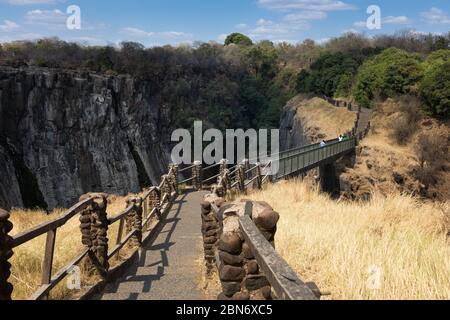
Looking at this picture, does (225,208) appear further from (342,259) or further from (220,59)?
(220,59)

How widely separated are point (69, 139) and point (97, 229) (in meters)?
38.4

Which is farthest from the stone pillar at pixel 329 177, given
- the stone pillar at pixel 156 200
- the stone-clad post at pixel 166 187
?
the stone pillar at pixel 156 200

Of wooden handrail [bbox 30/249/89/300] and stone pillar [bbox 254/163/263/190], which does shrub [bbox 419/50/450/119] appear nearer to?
stone pillar [bbox 254/163/263/190]

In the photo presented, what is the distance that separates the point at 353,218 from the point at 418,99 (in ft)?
112

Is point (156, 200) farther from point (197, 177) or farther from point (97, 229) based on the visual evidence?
point (197, 177)

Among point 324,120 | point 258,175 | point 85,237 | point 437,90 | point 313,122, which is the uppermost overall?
point 437,90

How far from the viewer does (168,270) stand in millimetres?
7750

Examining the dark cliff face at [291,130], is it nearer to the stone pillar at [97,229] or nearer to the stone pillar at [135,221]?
the stone pillar at [135,221]

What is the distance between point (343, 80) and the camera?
170 ft

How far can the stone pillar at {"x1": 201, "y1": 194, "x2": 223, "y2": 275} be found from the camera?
699cm

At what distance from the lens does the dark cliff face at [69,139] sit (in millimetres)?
38031

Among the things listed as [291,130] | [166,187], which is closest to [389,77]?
[291,130]

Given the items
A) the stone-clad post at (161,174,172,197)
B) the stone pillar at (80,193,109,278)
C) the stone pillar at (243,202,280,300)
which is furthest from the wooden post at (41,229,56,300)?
the stone-clad post at (161,174,172,197)
